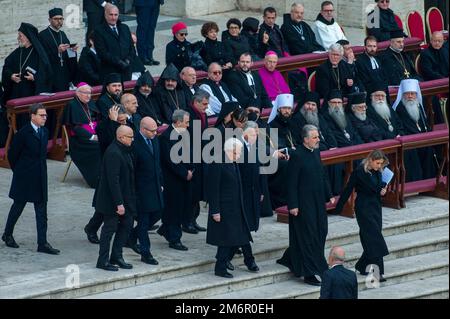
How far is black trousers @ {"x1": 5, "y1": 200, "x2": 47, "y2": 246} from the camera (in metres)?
19.1

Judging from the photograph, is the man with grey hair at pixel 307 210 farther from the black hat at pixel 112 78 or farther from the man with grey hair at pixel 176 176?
the black hat at pixel 112 78

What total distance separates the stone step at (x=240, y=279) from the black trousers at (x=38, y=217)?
3.89 feet

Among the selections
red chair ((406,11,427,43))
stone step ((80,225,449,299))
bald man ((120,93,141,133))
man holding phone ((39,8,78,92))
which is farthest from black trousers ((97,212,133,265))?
red chair ((406,11,427,43))

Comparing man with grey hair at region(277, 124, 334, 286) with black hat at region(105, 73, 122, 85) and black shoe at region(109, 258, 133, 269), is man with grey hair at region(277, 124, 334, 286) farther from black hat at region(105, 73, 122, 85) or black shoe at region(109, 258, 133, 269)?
black hat at region(105, 73, 122, 85)

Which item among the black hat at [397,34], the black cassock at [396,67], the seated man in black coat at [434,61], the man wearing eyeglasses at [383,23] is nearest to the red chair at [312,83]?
the black cassock at [396,67]

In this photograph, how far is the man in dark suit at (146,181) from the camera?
1895cm

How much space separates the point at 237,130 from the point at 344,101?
3357 mm

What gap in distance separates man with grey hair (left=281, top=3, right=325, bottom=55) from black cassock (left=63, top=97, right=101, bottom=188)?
13.7 ft

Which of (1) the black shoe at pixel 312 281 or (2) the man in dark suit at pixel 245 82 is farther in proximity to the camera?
(2) the man in dark suit at pixel 245 82

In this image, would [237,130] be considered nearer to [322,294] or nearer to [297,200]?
[297,200]

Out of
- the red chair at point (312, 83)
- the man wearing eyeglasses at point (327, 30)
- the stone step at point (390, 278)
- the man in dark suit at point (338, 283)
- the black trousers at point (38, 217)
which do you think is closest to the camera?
the man in dark suit at point (338, 283)

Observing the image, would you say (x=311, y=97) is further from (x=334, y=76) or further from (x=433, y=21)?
(x=433, y=21)

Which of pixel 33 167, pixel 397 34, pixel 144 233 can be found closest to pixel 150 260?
pixel 144 233

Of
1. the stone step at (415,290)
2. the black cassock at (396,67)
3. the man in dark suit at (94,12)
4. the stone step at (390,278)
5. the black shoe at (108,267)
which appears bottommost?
the stone step at (415,290)
